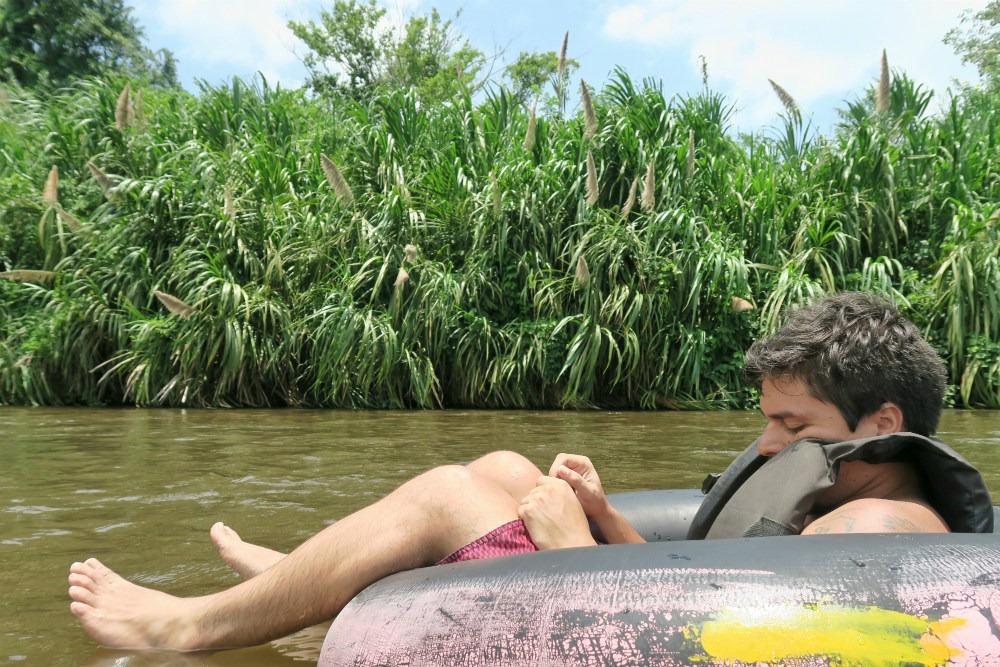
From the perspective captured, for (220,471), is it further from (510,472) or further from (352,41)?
(352,41)

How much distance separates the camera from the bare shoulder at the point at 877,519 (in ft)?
4.50

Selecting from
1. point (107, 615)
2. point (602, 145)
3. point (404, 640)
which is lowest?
point (107, 615)

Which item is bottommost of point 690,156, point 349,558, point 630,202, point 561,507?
point 349,558

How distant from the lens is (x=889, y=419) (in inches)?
59.3

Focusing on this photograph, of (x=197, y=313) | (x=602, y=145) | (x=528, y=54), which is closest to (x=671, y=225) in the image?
(x=602, y=145)

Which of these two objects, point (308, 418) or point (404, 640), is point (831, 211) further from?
point (404, 640)

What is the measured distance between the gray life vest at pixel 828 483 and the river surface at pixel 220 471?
881 millimetres

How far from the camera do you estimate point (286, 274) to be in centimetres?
736

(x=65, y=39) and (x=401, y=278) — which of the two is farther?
(x=65, y=39)

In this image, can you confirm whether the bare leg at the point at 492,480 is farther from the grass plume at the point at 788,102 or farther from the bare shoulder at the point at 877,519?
the grass plume at the point at 788,102

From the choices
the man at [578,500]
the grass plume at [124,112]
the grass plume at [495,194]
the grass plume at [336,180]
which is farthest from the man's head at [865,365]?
the grass plume at [124,112]

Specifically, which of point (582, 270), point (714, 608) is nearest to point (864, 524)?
point (714, 608)

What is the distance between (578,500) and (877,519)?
1.72 ft

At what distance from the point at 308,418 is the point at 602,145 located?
329 centimetres
